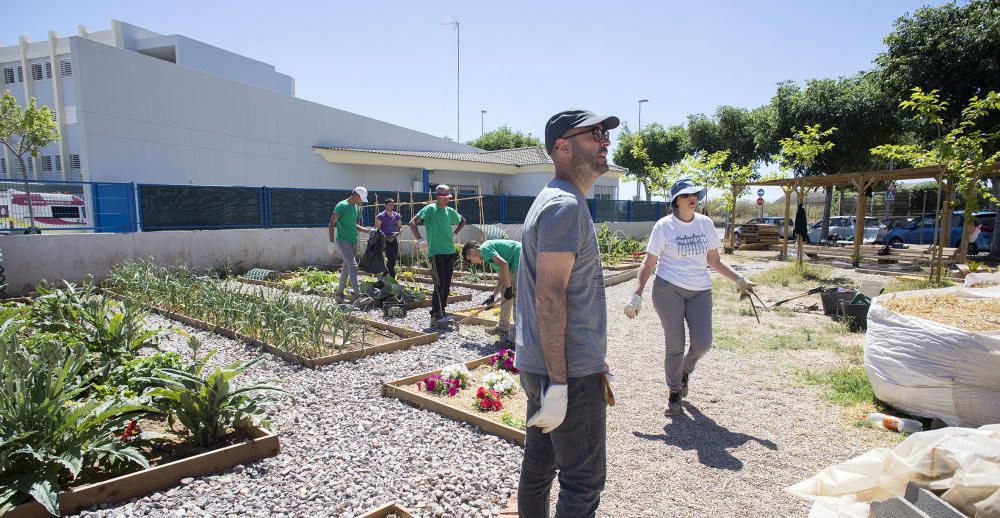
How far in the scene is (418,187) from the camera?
2058 cm

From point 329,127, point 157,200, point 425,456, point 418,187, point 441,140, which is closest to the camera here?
point 425,456

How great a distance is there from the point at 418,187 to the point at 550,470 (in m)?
19.2

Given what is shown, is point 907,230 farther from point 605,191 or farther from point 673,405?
point 673,405

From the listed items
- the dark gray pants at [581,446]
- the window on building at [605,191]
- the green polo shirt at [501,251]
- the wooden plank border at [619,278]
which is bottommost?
the wooden plank border at [619,278]

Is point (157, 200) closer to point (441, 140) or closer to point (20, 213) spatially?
point (20, 213)

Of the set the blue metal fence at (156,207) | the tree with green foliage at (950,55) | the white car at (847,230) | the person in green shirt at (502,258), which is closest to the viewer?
the person in green shirt at (502,258)

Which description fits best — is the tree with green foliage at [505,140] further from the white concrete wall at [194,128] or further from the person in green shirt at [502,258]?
the person in green shirt at [502,258]

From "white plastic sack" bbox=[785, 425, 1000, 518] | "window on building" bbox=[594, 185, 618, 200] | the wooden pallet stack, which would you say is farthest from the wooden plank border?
"window on building" bbox=[594, 185, 618, 200]

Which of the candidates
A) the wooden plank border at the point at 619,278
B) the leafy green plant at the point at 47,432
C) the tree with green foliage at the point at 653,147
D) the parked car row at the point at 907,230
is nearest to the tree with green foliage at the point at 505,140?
the tree with green foliage at the point at 653,147

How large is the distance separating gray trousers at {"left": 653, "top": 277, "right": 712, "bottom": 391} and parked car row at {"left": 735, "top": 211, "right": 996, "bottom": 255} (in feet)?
51.4

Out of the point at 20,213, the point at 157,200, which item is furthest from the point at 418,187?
the point at 20,213

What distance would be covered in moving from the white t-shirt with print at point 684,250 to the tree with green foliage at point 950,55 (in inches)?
592

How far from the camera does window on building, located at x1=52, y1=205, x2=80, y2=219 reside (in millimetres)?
9564

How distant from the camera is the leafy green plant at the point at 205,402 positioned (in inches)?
127
